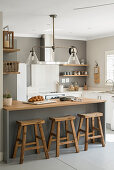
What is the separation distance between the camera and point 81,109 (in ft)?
17.4

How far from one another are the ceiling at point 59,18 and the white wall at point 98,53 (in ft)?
0.78

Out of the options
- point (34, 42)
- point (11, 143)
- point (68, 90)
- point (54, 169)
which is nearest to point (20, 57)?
point (34, 42)

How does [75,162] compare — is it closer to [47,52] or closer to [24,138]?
[24,138]

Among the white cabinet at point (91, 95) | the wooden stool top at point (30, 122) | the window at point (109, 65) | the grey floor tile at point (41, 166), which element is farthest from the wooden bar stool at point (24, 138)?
the window at point (109, 65)

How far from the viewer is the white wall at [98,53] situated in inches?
309

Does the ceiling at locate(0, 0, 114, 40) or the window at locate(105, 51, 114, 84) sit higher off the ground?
the ceiling at locate(0, 0, 114, 40)

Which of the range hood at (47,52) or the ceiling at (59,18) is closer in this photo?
the ceiling at (59,18)

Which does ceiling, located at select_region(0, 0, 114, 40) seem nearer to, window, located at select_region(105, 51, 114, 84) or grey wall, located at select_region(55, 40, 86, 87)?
grey wall, located at select_region(55, 40, 86, 87)

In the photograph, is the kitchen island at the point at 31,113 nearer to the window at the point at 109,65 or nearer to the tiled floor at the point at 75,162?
the tiled floor at the point at 75,162

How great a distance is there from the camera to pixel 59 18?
5602 millimetres

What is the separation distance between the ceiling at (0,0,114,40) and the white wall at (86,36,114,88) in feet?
0.78

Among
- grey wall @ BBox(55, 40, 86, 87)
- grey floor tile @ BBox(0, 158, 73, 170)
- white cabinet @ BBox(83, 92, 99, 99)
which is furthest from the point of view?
grey wall @ BBox(55, 40, 86, 87)

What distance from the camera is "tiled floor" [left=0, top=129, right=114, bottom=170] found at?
403 centimetres

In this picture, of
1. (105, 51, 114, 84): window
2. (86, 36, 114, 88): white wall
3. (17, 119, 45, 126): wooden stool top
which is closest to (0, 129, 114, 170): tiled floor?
(17, 119, 45, 126): wooden stool top
